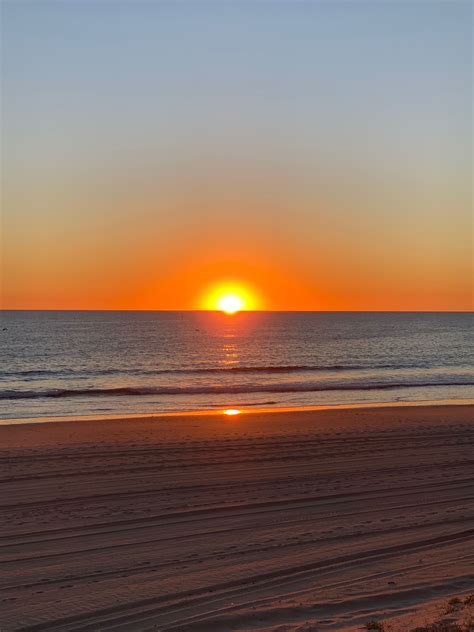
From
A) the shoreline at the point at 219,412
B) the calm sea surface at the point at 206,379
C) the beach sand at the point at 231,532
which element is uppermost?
the calm sea surface at the point at 206,379

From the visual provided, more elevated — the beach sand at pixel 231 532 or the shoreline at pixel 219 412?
the shoreline at pixel 219 412

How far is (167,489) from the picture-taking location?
12.1 metres

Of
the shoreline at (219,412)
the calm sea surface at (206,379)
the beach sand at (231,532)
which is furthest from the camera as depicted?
the calm sea surface at (206,379)

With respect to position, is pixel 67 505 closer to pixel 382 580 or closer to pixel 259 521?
pixel 259 521

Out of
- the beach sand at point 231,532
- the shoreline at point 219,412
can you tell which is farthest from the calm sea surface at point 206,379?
the beach sand at point 231,532

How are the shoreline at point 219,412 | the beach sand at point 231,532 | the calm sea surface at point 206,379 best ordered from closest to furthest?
the beach sand at point 231,532, the shoreline at point 219,412, the calm sea surface at point 206,379

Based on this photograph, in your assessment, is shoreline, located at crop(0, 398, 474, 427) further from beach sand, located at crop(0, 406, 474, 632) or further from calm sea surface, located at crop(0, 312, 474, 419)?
beach sand, located at crop(0, 406, 474, 632)

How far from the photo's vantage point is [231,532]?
9500 millimetres

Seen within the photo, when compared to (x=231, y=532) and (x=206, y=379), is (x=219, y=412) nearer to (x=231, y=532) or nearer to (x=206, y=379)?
(x=231, y=532)

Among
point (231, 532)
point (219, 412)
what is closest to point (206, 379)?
point (219, 412)

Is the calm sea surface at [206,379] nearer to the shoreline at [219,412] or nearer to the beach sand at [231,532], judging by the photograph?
the shoreline at [219,412]

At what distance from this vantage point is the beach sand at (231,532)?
686 centimetres

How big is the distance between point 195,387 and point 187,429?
18286 mm

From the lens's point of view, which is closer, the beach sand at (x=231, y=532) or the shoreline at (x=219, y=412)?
the beach sand at (x=231, y=532)
